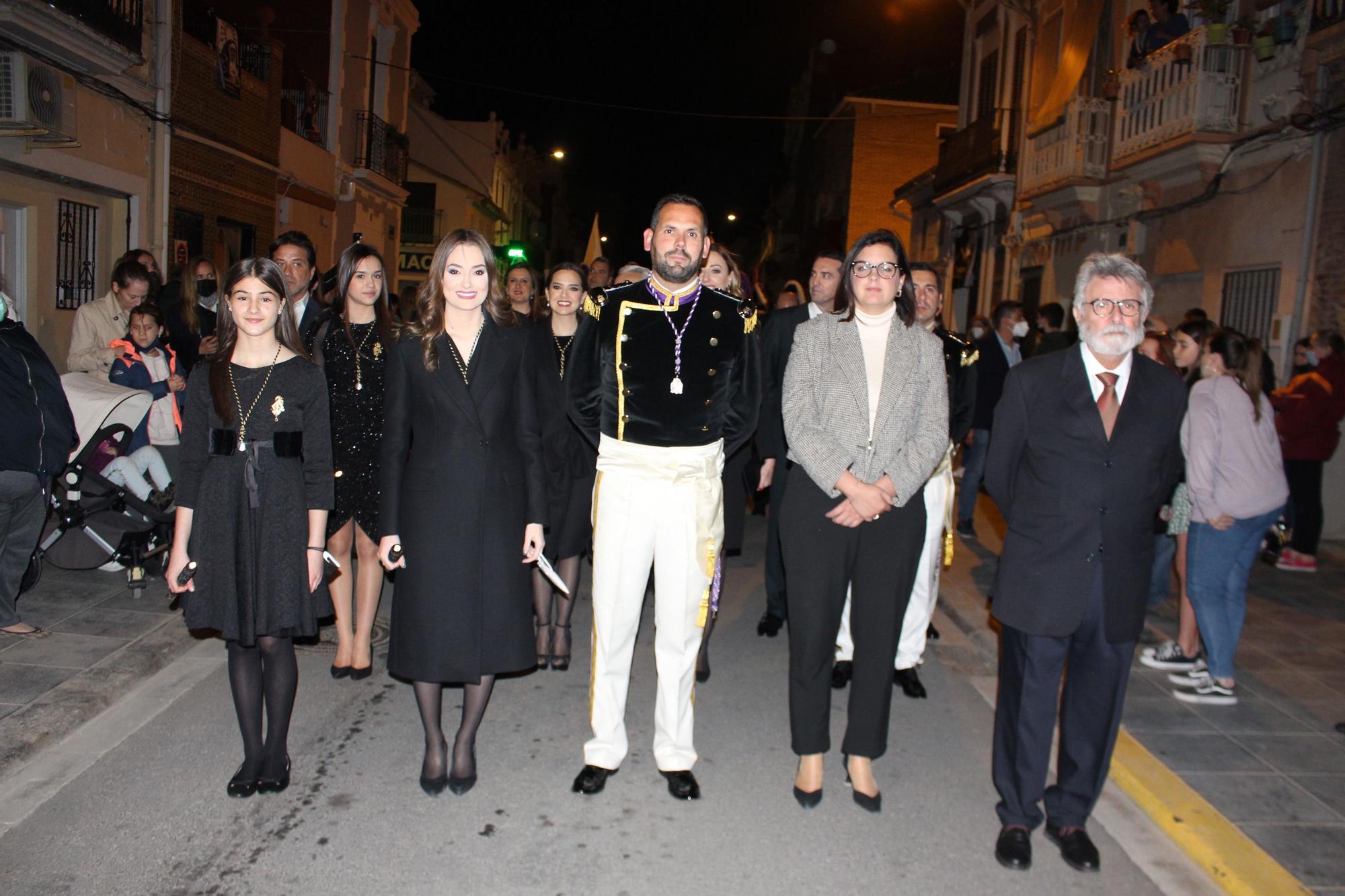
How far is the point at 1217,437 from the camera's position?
555 centimetres

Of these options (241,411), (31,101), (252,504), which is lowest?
(252,504)

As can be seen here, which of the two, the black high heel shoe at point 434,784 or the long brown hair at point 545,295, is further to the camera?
the long brown hair at point 545,295

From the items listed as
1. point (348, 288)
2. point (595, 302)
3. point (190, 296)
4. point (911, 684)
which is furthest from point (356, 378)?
point (190, 296)

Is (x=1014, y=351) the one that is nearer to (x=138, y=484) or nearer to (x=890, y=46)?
(x=138, y=484)

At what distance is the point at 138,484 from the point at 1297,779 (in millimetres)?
7083

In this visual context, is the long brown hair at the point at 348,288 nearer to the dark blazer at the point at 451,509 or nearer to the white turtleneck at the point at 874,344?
the dark blazer at the point at 451,509

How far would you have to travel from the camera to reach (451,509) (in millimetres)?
4199

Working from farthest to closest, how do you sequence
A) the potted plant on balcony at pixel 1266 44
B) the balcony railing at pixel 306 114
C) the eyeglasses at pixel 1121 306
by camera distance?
the balcony railing at pixel 306 114 < the potted plant on balcony at pixel 1266 44 < the eyeglasses at pixel 1121 306

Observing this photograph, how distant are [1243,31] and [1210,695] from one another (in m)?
9.81

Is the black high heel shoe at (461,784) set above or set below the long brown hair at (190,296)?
below

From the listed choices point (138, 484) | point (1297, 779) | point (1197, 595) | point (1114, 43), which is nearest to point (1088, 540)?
point (1297, 779)

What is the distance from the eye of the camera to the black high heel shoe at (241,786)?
13.7ft

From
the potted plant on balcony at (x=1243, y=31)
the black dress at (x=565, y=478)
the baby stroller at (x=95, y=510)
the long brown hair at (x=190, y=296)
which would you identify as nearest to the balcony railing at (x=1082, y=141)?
the potted plant on balcony at (x=1243, y=31)

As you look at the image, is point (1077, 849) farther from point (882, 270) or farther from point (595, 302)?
point (595, 302)
